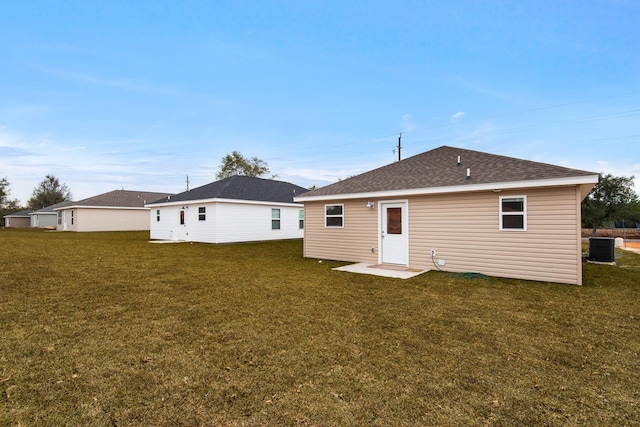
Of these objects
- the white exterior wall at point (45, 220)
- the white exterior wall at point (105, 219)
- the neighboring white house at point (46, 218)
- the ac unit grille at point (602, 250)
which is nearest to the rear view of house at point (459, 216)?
the ac unit grille at point (602, 250)

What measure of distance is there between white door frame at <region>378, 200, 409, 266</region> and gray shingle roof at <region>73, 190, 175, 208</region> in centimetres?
3158

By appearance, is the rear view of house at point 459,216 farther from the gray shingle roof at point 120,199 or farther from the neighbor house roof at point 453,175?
the gray shingle roof at point 120,199

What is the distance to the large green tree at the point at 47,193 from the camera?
5428 cm

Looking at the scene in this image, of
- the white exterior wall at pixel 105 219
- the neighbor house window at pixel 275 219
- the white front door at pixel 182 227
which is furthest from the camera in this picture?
the white exterior wall at pixel 105 219

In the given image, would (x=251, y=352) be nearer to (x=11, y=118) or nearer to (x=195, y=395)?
(x=195, y=395)

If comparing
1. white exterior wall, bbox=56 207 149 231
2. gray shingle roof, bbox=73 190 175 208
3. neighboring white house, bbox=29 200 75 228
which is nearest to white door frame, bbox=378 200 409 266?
white exterior wall, bbox=56 207 149 231

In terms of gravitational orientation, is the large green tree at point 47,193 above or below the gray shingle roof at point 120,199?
above

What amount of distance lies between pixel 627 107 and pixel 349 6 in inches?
675

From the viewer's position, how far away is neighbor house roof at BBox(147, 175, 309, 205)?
18.0 meters

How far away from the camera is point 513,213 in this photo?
7625 millimetres

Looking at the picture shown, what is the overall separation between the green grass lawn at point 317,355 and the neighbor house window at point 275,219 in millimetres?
13463

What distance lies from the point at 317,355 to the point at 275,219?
1707cm

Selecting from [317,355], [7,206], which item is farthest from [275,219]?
[7,206]

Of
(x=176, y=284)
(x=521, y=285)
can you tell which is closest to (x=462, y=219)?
(x=521, y=285)
